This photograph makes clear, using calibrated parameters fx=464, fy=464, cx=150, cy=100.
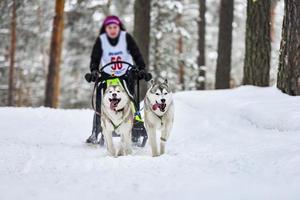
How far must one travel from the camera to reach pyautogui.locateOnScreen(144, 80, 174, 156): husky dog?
6.40 m

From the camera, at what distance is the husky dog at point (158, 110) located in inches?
252

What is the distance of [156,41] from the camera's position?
20.9 m

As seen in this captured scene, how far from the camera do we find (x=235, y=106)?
951cm

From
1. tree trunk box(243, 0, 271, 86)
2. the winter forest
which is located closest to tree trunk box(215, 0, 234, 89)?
the winter forest

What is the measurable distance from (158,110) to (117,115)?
0.63 m

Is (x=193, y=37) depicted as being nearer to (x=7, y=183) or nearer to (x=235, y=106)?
(x=235, y=106)

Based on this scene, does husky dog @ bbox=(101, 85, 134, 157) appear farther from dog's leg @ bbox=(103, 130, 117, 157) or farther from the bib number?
the bib number

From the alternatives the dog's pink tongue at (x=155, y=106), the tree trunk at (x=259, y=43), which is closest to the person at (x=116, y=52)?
the dog's pink tongue at (x=155, y=106)

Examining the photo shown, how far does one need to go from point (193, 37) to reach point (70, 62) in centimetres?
761

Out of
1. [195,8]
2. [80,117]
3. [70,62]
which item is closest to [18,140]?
[80,117]

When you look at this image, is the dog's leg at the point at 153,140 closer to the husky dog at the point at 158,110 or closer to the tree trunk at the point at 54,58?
the husky dog at the point at 158,110

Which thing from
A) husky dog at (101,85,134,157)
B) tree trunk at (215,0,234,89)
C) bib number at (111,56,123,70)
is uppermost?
tree trunk at (215,0,234,89)

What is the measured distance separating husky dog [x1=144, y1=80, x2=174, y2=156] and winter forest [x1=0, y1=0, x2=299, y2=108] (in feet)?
11.1

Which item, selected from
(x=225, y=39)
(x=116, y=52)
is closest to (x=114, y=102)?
(x=116, y=52)
